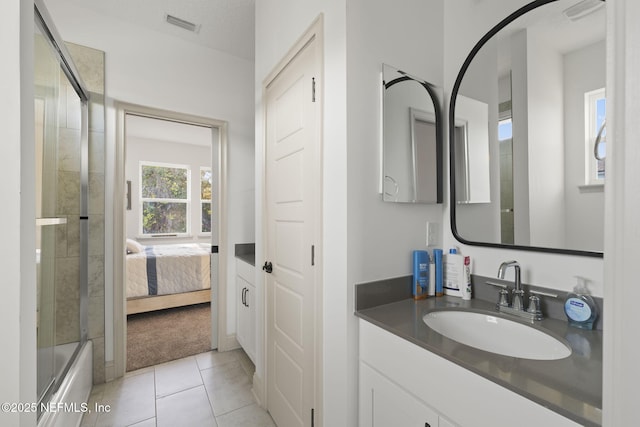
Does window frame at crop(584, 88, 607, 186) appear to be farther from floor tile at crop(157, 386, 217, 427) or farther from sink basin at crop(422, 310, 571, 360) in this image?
floor tile at crop(157, 386, 217, 427)

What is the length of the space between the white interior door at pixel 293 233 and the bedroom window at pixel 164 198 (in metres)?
4.56

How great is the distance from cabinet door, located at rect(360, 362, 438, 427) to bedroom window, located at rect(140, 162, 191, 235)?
17.9 feet

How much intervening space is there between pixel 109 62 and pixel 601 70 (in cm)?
292

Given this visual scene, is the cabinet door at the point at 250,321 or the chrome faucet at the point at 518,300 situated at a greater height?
the chrome faucet at the point at 518,300

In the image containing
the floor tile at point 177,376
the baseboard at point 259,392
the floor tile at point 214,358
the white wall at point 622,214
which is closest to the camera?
the white wall at point 622,214

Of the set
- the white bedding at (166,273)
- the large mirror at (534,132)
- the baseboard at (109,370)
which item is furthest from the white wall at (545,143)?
the white bedding at (166,273)

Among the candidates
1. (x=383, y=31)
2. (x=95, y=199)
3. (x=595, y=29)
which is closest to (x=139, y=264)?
(x=95, y=199)

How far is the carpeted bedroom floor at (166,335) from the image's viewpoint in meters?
2.51

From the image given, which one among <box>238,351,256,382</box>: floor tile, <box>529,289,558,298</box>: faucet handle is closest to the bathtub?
<box>238,351,256,382</box>: floor tile

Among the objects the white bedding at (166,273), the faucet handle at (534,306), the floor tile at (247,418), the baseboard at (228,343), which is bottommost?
the floor tile at (247,418)

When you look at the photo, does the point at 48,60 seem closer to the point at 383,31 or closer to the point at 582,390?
the point at 383,31

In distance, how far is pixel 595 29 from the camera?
966 millimetres

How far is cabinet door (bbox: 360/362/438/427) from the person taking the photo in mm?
866

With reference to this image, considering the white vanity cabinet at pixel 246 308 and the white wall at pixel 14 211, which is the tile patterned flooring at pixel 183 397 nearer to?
the white vanity cabinet at pixel 246 308
